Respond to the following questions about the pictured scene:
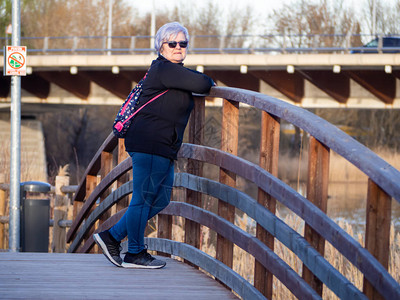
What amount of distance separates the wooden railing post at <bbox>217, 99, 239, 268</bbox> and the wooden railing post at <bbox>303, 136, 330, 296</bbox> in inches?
40.6

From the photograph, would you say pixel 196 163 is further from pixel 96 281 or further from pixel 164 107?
pixel 96 281

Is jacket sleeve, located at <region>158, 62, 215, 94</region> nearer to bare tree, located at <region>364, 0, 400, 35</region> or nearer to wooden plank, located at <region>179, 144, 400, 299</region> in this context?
wooden plank, located at <region>179, 144, 400, 299</region>

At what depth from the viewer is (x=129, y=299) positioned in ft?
11.7

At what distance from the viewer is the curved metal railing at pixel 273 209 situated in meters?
2.58

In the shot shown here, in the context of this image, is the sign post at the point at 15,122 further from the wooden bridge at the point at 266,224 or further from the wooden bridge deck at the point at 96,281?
the wooden bridge deck at the point at 96,281

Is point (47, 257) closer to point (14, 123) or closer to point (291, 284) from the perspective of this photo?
point (291, 284)

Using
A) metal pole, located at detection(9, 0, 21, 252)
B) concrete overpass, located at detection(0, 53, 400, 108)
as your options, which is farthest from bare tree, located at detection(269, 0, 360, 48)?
metal pole, located at detection(9, 0, 21, 252)

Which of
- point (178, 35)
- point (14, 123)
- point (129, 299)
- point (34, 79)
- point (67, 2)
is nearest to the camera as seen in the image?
point (129, 299)

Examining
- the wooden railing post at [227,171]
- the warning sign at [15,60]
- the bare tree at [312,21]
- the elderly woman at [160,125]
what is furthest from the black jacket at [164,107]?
the bare tree at [312,21]

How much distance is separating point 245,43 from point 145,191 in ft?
128

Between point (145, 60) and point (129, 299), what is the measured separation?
18314mm

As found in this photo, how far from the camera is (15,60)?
994 cm

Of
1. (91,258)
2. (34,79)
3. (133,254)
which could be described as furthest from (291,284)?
(34,79)

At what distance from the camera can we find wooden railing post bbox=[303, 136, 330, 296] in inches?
121
